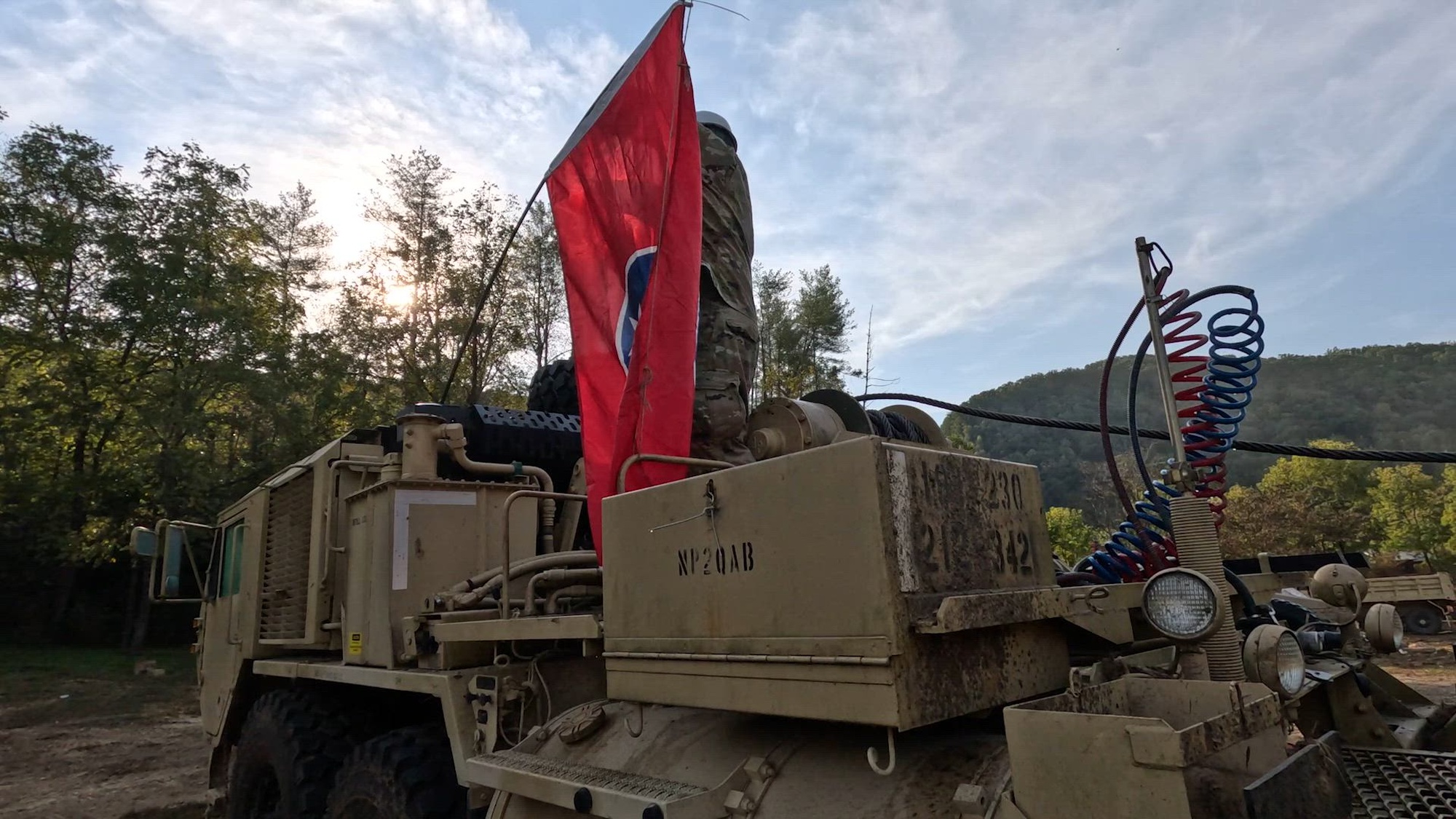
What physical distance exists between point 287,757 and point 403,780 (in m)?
1.25

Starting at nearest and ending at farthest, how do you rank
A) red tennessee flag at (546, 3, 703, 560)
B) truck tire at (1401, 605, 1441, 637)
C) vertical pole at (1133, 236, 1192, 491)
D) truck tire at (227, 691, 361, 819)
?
vertical pole at (1133, 236, 1192, 491) → red tennessee flag at (546, 3, 703, 560) → truck tire at (227, 691, 361, 819) → truck tire at (1401, 605, 1441, 637)

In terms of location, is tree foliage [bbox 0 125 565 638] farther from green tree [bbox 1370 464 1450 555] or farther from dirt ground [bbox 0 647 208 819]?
green tree [bbox 1370 464 1450 555]

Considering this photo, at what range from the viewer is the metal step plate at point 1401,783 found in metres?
2.15

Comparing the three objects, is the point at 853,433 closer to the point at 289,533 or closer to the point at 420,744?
the point at 420,744

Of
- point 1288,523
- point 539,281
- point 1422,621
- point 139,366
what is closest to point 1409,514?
point 1288,523

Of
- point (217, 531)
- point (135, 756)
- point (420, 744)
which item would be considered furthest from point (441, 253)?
point (420, 744)

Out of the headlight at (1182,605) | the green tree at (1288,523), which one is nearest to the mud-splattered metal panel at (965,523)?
the headlight at (1182,605)

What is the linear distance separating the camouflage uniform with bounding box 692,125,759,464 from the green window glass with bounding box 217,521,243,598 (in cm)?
313

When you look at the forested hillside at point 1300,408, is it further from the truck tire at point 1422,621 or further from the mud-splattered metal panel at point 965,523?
the mud-splattered metal panel at point 965,523

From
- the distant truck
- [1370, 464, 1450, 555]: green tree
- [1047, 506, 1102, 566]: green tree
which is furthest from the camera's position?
[1370, 464, 1450, 555]: green tree

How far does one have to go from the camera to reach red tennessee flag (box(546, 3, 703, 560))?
142 inches

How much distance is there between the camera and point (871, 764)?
1968 millimetres

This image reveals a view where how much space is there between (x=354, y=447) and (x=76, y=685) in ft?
46.2

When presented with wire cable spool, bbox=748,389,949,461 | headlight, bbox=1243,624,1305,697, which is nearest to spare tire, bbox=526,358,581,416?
wire cable spool, bbox=748,389,949,461
